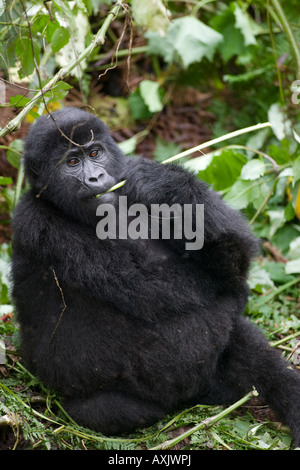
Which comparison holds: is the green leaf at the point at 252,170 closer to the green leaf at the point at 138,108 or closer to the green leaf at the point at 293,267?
the green leaf at the point at 293,267

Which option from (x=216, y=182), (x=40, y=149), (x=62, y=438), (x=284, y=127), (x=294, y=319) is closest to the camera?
(x=62, y=438)

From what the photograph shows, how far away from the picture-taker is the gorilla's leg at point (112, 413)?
3035 mm

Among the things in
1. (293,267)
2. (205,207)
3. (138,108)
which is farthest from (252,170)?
(138,108)

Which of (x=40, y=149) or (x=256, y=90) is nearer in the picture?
(x=40, y=149)

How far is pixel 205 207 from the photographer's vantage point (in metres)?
3.07

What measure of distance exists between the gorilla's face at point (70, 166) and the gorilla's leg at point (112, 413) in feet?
3.19

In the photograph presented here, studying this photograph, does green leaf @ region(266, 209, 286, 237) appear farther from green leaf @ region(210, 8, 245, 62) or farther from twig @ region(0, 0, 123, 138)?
twig @ region(0, 0, 123, 138)

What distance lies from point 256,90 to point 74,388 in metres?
4.21

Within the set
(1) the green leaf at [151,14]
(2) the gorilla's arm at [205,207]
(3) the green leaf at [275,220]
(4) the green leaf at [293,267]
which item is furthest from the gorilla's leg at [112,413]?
(1) the green leaf at [151,14]

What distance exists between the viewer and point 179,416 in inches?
126

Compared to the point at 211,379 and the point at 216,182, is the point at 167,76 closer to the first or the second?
the point at 216,182

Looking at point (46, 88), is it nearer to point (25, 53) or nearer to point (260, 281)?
point (25, 53)

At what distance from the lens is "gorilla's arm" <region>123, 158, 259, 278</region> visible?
3.06 m

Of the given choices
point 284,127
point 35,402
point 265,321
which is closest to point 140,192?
point 35,402
